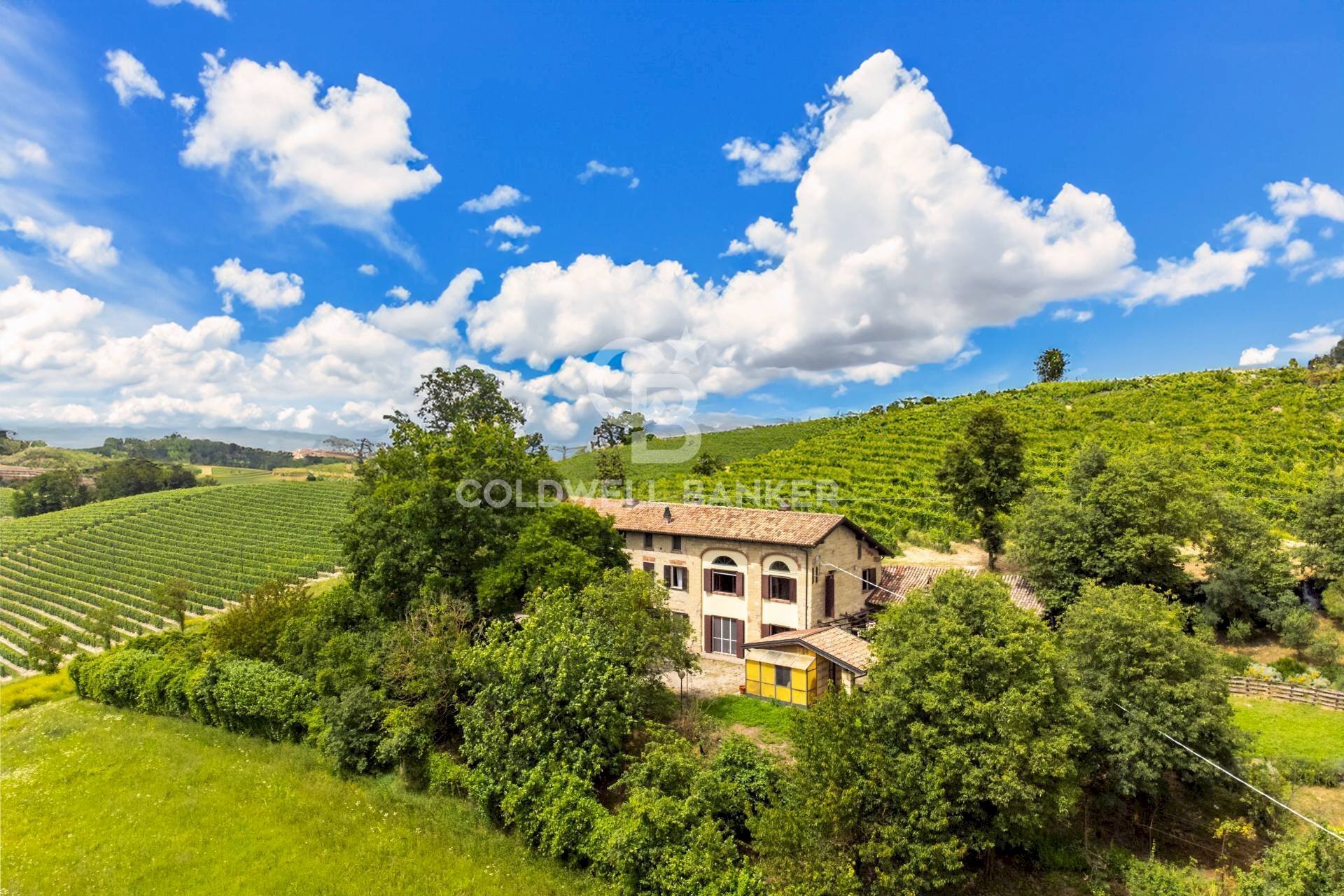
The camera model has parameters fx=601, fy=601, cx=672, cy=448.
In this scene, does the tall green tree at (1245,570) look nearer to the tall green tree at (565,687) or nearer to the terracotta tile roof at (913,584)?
the terracotta tile roof at (913,584)

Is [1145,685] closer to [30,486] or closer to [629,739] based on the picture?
[629,739]

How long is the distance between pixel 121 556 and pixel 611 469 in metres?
55.3

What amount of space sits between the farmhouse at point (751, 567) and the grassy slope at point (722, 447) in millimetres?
41814

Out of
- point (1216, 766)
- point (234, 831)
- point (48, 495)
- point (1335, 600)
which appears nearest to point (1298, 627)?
point (1335, 600)

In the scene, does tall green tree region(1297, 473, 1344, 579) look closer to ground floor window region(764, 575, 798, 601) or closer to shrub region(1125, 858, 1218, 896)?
shrub region(1125, 858, 1218, 896)

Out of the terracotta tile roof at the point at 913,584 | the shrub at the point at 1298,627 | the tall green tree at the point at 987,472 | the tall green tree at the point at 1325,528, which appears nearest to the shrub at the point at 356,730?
the terracotta tile roof at the point at 913,584

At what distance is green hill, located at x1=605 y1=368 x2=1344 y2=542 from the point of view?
4394cm

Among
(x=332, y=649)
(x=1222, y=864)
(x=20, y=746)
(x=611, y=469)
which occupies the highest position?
(x=611, y=469)

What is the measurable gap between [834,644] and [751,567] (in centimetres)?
570

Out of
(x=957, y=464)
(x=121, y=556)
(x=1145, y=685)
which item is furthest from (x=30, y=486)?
(x=1145, y=685)

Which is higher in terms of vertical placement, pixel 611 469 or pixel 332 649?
pixel 611 469

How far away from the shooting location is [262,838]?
60.4ft

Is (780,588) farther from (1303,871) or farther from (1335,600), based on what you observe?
(1335,600)

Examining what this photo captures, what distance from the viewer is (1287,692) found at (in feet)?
71.4
